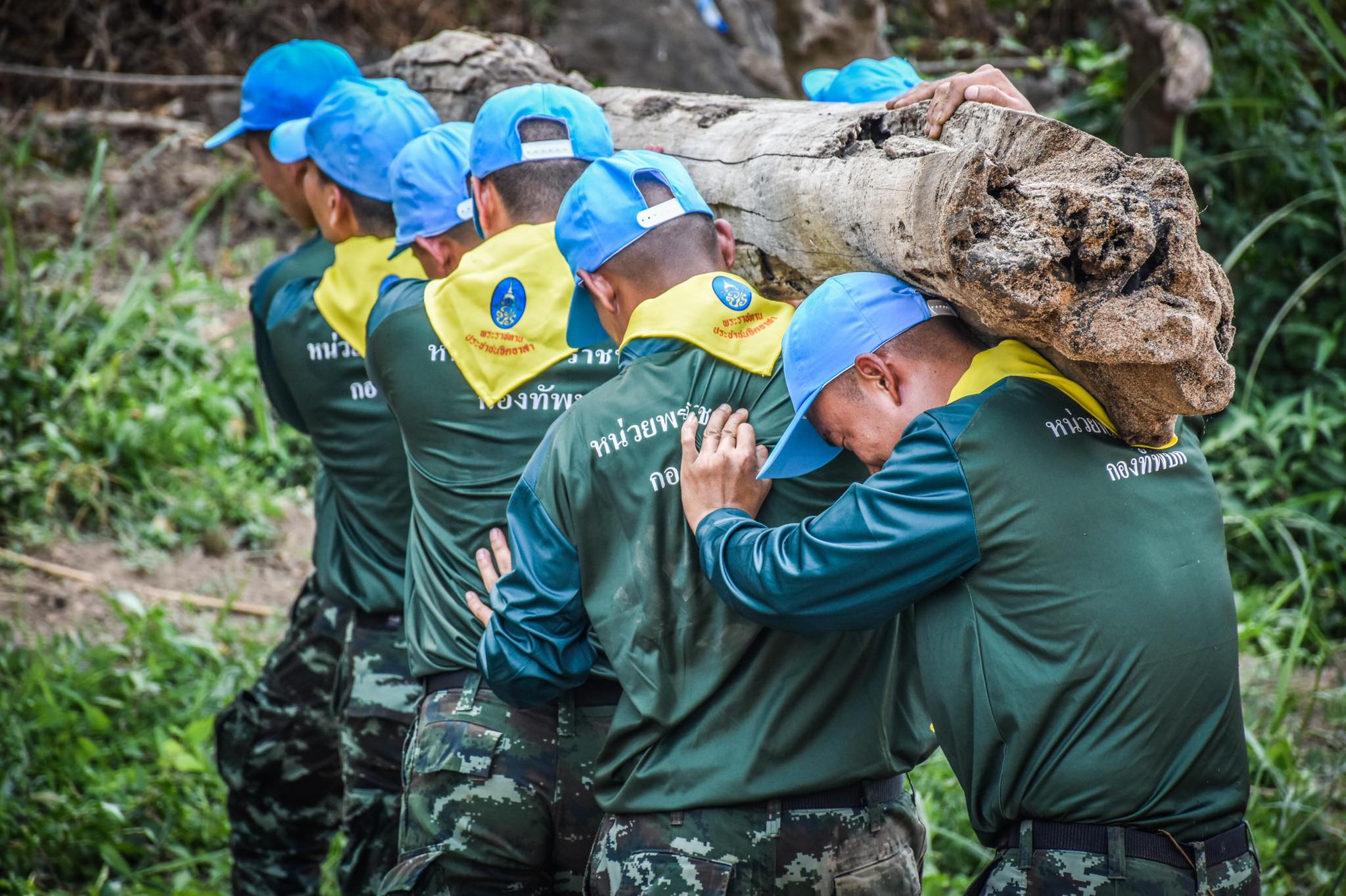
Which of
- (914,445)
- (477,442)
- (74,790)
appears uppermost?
(914,445)

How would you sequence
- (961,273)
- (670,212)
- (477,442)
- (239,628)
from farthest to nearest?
(239,628)
(477,442)
(670,212)
(961,273)

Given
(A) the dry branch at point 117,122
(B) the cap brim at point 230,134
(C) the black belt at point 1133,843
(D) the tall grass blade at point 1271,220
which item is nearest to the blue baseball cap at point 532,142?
(B) the cap brim at point 230,134

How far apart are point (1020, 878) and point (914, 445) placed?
759 millimetres

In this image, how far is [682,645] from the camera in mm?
2379

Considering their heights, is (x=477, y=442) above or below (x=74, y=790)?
above

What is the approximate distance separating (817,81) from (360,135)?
153 centimetres

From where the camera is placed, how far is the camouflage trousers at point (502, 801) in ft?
9.01

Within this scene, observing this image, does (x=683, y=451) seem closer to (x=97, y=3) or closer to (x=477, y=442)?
(x=477, y=442)

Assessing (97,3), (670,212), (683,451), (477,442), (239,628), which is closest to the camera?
(683,451)

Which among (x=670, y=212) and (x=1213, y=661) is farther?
(x=670, y=212)

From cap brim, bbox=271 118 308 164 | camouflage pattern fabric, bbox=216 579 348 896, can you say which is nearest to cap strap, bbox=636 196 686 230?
cap brim, bbox=271 118 308 164

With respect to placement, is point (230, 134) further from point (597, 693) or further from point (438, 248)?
point (597, 693)

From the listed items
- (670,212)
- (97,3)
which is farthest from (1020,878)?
(97,3)

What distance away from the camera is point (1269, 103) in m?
6.01
